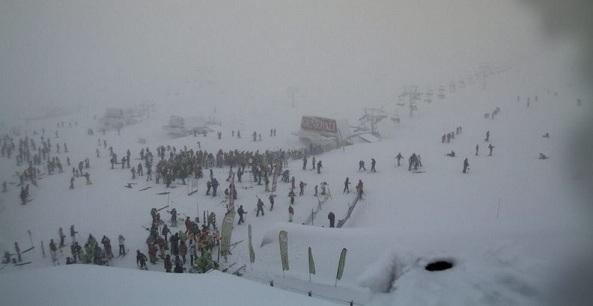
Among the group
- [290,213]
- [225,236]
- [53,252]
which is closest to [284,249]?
[225,236]

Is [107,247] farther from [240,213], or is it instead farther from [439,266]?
[439,266]

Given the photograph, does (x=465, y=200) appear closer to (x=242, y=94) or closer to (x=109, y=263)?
(x=109, y=263)

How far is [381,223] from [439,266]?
13.3 feet

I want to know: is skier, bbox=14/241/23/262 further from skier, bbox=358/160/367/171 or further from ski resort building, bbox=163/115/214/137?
ski resort building, bbox=163/115/214/137

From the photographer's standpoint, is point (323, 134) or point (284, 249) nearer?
point (284, 249)

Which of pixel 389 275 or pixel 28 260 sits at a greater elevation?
pixel 389 275

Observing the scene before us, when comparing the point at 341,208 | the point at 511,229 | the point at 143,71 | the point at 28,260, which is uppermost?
the point at 143,71

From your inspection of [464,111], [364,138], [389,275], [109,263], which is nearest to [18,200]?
[109,263]

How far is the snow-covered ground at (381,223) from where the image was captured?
4.93m

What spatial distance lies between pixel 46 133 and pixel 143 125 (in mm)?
6435

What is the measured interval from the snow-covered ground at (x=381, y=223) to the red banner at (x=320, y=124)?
1659 millimetres

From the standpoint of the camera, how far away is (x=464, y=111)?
89.4ft

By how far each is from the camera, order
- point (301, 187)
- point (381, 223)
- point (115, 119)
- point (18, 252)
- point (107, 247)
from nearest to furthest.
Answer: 1. point (107, 247)
2. point (18, 252)
3. point (381, 223)
4. point (301, 187)
5. point (115, 119)

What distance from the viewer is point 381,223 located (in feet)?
33.8
